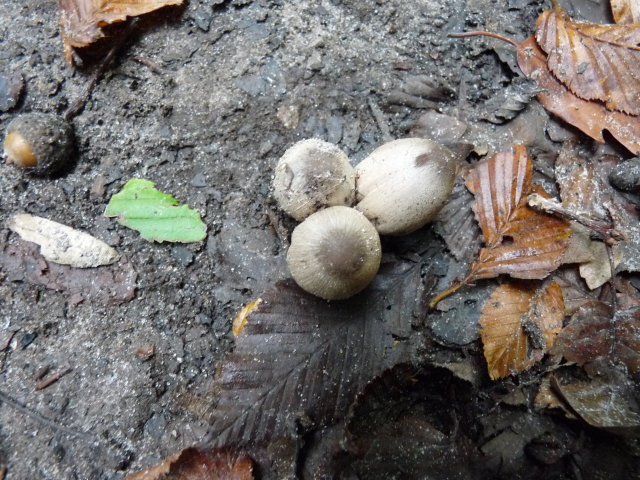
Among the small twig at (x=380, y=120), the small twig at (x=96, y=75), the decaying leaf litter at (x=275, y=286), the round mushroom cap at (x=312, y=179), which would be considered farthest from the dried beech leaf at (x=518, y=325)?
the small twig at (x=96, y=75)

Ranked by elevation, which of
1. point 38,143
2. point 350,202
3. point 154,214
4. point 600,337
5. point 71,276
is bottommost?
point 600,337

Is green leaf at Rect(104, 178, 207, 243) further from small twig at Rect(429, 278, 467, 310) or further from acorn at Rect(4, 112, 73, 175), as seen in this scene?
small twig at Rect(429, 278, 467, 310)

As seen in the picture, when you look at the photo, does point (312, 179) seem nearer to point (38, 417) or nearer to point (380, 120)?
point (380, 120)

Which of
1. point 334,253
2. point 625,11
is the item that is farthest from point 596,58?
point 334,253

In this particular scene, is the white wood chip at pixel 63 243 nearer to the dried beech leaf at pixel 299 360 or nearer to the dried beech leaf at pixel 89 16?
the dried beech leaf at pixel 299 360

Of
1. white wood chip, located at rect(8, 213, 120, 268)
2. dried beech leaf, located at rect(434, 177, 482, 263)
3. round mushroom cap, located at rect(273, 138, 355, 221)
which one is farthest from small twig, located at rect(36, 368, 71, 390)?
dried beech leaf, located at rect(434, 177, 482, 263)

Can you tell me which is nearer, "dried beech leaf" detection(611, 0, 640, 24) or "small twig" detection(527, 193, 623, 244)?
"small twig" detection(527, 193, 623, 244)

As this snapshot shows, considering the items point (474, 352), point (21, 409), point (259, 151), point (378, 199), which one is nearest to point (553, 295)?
point (474, 352)
